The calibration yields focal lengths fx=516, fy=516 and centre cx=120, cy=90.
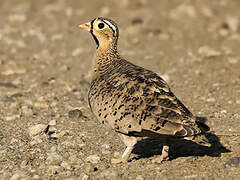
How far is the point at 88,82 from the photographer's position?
10.4 meters

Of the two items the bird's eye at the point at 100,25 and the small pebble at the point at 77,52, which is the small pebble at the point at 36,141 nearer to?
the bird's eye at the point at 100,25

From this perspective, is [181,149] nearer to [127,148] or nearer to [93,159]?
[127,148]

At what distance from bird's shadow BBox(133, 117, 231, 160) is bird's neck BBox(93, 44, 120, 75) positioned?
126 cm

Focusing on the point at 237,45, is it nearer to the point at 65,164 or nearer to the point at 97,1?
the point at 97,1

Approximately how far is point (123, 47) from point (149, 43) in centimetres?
73

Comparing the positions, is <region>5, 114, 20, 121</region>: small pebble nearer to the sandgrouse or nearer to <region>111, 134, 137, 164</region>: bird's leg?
the sandgrouse

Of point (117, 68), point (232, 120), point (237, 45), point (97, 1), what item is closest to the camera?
point (117, 68)

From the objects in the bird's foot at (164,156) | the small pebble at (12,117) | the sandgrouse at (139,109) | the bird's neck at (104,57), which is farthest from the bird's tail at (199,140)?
the small pebble at (12,117)

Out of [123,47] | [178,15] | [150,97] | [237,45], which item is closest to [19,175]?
[150,97]

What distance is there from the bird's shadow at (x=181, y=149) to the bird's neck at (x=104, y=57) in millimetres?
1256

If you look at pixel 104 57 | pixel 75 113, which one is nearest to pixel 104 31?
pixel 104 57

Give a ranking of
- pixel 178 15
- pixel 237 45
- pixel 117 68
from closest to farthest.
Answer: pixel 117 68 < pixel 237 45 < pixel 178 15

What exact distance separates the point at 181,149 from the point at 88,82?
3595 mm

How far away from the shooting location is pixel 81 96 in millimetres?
9617
